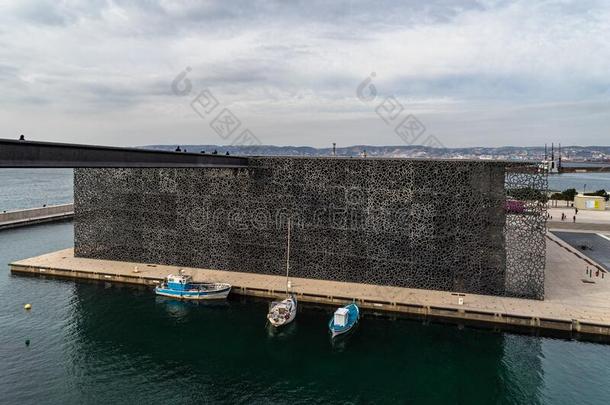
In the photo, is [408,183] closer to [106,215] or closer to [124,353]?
[124,353]

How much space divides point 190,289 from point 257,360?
1040 centimetres

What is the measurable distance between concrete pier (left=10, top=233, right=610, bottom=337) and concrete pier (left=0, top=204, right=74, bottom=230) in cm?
2516

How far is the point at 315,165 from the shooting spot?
34.2 meters

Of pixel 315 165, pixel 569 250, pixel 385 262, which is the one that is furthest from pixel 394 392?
pixel 569 250

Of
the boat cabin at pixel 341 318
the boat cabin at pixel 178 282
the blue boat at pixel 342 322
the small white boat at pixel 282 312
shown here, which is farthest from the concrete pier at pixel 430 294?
the boat cabin at pixel 341 318

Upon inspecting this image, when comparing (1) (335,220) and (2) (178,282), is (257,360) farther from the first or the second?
(1) (335,220)

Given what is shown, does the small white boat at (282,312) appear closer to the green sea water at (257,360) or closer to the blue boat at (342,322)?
the green sea water at (257,360)

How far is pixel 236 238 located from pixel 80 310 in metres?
12.5

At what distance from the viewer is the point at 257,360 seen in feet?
81.3

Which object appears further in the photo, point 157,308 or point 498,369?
point 157,308

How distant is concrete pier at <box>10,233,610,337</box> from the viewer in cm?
2812

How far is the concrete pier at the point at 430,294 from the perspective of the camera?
28125mm

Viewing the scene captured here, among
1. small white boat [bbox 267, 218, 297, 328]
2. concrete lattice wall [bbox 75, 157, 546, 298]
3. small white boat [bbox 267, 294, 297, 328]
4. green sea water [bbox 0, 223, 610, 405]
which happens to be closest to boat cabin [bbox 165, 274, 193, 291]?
green sea water [bbox 0, 223, 610, 405]

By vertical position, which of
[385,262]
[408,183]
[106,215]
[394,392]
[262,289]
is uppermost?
[408,183]
